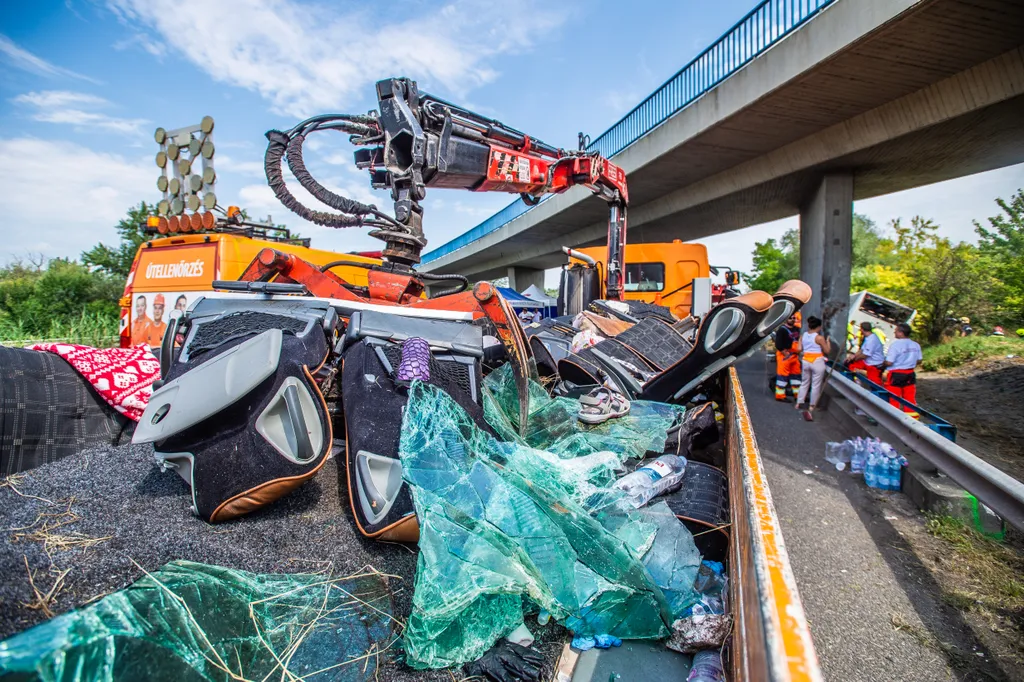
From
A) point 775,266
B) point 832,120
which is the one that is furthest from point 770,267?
point 832,120

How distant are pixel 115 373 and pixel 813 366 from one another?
27.5 feet

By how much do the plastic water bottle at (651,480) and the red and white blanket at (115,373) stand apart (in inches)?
112

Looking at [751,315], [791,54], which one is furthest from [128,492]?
[791,54]

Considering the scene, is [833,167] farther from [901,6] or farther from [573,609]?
[573,609]

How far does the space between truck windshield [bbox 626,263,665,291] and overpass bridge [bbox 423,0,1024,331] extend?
337 centimetres

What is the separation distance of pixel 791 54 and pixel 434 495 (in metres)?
10.4

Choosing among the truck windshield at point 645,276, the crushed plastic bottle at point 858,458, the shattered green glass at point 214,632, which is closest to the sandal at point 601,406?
the shattered green glass at point 214,632

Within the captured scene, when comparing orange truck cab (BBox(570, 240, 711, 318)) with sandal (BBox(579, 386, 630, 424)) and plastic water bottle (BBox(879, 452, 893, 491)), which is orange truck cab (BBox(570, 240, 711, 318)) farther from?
sandal (BBox(579, 386, 630, 424))

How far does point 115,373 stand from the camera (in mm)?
3162

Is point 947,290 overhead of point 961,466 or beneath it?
overhead

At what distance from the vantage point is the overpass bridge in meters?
7.74

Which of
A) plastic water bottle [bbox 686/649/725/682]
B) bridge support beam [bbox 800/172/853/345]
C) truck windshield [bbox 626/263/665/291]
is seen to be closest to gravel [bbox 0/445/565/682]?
plastic water bottle [bbox 686/649/725/682]

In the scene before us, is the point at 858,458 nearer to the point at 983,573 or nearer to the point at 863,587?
the point at 983,573

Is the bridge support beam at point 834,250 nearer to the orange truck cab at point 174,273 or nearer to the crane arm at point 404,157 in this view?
the crane arm at point 404,157
